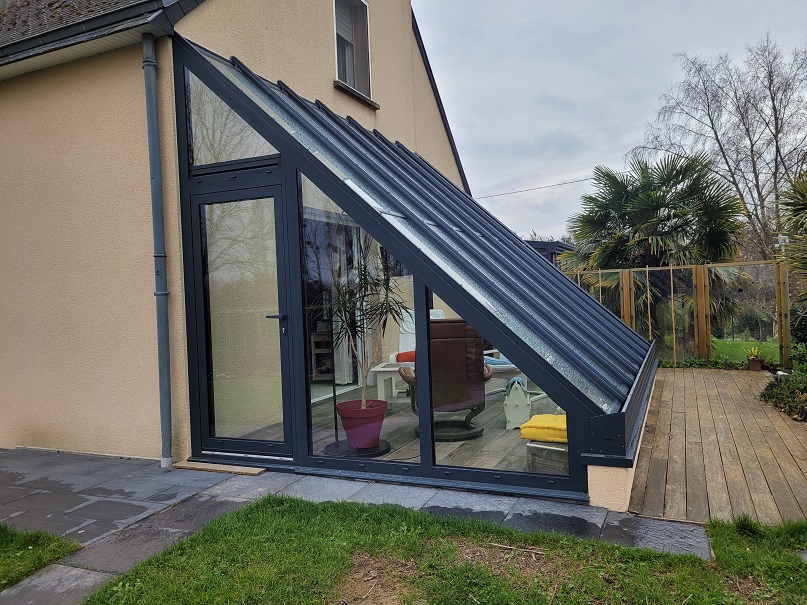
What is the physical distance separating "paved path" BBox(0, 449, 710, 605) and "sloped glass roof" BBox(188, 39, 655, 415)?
70 cm

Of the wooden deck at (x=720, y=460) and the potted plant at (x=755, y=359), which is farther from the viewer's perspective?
the potted plant at (x=755, y=359)

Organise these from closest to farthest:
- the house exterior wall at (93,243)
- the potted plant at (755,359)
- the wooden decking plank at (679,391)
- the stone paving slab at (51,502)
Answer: the stone paving slab at (51,502)
the house exterior wall at (93,243)
the wooden decking plank at (679,391)
the potted plant at (755,359)

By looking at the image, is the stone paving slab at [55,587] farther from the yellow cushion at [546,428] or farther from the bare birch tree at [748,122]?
the bare birch tree at [748,122]

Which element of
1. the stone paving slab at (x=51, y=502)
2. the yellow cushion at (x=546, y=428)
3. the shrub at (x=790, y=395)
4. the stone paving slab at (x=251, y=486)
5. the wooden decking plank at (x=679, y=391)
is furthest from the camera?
the wooden decking plank at (x=679, y=391)

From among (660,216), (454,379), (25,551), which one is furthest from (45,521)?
(660,216)

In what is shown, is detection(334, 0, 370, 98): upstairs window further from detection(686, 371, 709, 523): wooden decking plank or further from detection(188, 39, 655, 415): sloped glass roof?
detection(686, 371, 709, 523): wooden decking plank

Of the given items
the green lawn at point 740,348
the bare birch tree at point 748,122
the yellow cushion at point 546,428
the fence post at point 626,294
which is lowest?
the green lawn at point 740,348

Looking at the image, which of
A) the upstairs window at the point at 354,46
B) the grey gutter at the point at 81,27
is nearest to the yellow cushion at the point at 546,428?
the grey gutter at the point at 81,27

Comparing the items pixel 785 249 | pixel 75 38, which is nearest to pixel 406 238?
pixel 75 38

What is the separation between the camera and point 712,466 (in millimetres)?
4238

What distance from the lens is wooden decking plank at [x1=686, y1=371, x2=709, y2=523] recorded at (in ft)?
11.0

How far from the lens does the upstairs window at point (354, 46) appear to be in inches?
274

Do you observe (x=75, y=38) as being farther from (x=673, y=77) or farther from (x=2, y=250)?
(x=673, y=77)

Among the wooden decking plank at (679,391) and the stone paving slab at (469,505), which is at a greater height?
the stone paving slab at (469,505)
